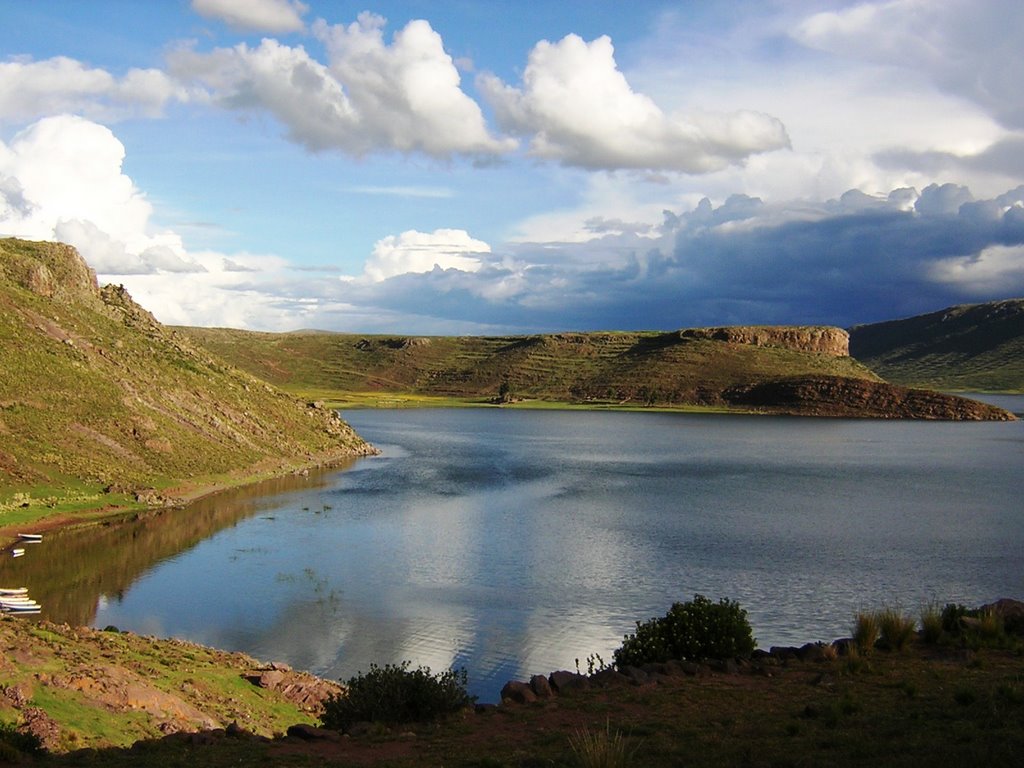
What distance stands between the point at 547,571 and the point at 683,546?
898cm

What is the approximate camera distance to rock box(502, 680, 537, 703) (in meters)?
17.4

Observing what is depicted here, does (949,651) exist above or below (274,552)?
above

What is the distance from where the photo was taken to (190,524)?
4966 centimetres

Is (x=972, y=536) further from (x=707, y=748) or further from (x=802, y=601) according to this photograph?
(x=707, y=748)

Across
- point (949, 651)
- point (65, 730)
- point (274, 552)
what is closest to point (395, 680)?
point (65, 730)

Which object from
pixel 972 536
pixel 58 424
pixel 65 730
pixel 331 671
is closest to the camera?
pixel 65 730

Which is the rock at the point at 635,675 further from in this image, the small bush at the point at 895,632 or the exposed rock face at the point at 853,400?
the exposed rock face at the point at 853,400

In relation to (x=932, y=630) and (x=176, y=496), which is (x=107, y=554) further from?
(x=932, y=630)

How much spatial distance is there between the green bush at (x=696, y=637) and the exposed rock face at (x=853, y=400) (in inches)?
6614

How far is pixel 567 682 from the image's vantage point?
59.3ft

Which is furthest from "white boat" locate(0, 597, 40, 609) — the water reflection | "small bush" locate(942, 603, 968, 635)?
"small bush" locate(942, 603, 968, 635)

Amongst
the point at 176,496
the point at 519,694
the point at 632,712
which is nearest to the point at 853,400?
the point at 176,496

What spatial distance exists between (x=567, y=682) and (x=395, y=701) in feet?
11.5

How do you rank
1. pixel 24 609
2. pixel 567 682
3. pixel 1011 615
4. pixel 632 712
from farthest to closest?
pixel 24 609, pixel 1011 615, pixel 567 682, pixel 632 712
